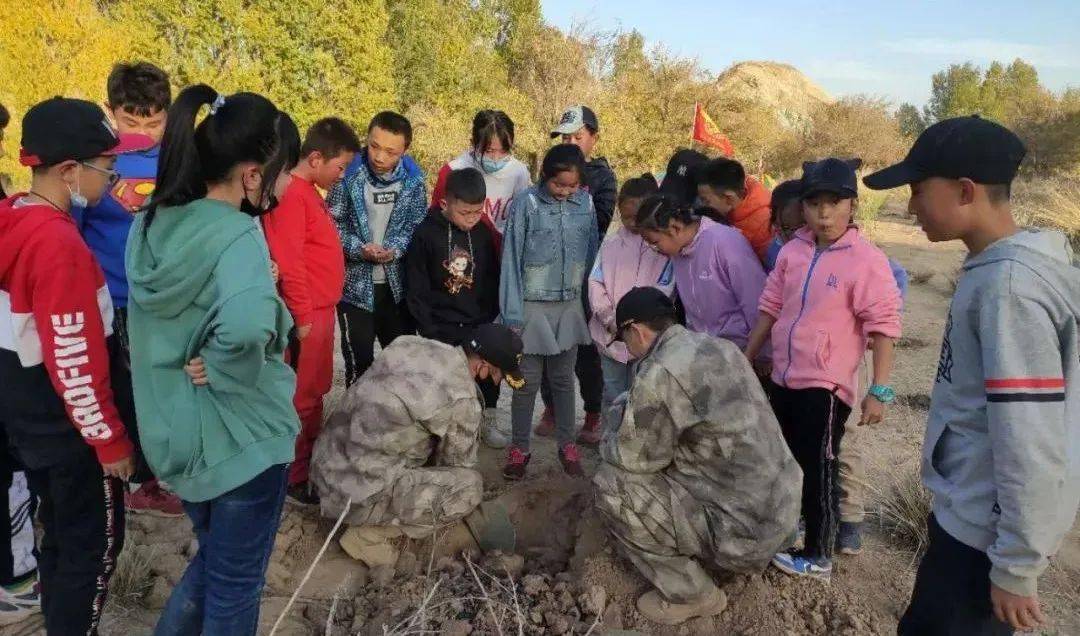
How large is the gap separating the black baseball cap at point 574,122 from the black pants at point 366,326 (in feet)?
5.05

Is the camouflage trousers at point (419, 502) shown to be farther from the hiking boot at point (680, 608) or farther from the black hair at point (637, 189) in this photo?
the black hair at point (637, 189)

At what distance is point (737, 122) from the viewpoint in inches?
826

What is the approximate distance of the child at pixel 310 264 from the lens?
3068 mm

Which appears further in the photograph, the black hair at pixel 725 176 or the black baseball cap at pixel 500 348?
the black hair at pixel 725 176

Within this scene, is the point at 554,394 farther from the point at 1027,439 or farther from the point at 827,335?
the point at 1027,439

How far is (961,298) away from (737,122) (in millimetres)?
20877

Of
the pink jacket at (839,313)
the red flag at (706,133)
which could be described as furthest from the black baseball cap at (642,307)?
the red flag at (706,133)

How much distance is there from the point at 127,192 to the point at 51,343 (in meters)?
1.21

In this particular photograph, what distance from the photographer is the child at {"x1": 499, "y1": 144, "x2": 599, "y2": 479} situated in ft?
12.3

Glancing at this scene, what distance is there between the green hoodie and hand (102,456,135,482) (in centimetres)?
27

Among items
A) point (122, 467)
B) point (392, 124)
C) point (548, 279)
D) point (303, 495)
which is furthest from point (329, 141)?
point (122, 467)

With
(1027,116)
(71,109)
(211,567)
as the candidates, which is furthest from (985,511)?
(1027,116)

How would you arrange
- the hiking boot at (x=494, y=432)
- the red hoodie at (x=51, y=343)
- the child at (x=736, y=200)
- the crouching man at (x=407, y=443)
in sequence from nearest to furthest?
1. the red hoodie at (x=51, y=343)
2. the crouching man at (x=407, y=443)
3. the child at (x=736, y=200)
4. the hiking boot at (x=494, y=432)

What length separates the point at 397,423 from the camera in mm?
2840
